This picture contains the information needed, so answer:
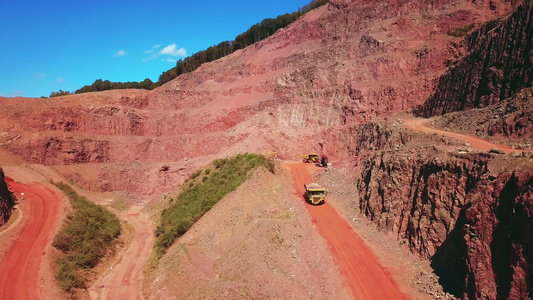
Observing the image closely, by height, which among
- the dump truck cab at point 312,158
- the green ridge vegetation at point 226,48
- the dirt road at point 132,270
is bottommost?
the dirt road at point 132,270

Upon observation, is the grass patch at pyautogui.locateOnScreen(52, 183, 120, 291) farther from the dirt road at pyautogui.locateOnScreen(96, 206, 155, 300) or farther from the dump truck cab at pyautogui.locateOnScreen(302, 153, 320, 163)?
the dump truck cab at pyautogui.locateOnScreen(302, 153, 320, 163)

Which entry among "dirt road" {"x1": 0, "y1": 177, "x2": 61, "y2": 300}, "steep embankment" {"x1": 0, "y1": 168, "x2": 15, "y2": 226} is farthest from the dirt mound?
"steep embankment" {"x1": 0, "y1": 168, "x2": 15, "y2": 226}

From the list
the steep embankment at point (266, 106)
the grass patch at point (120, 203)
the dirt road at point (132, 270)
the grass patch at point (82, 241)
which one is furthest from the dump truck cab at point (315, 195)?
the grass patch at point (120, 203)

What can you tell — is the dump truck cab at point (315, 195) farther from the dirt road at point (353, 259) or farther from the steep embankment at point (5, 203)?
the steep embankment at point (5, 203)

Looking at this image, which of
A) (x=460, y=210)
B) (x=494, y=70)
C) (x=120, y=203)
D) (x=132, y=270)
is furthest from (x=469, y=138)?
(x=120, y=203)

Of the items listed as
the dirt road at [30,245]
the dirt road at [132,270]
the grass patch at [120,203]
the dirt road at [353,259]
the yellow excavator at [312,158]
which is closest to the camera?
the dirt road at [353,259]

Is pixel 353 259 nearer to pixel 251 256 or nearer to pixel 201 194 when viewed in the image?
pixel 251 256

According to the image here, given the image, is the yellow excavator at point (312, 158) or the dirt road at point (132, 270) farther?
the yellow excavator at point (312, 158)
